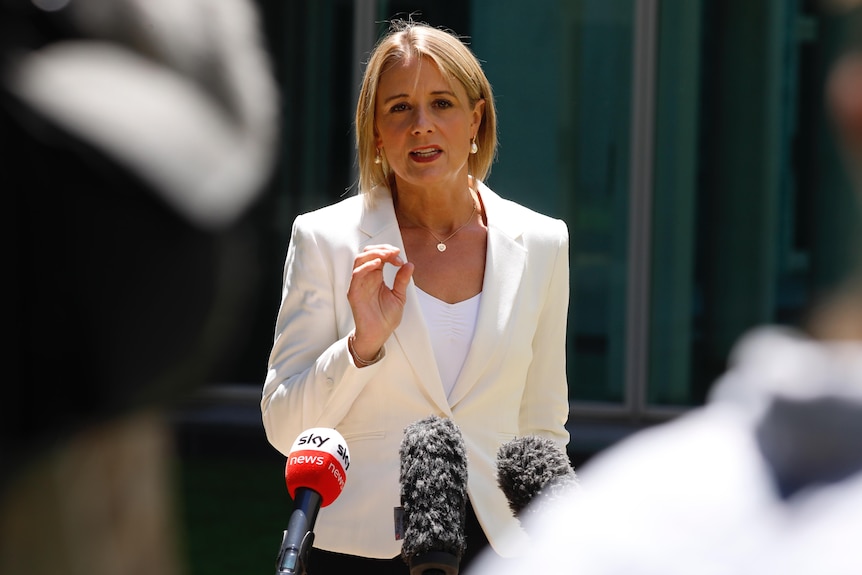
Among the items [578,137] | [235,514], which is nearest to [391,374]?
[235,514]

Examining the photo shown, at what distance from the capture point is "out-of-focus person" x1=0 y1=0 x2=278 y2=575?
0.42 metres

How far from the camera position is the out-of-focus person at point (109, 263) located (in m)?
Answer: 0.42

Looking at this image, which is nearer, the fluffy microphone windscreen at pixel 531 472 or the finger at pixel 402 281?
the fluffy microphone windscreen at pixel 531 472

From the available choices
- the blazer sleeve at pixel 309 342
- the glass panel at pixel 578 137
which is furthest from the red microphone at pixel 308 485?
the glass panel at pixel 578 137

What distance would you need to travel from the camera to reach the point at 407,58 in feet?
8.59

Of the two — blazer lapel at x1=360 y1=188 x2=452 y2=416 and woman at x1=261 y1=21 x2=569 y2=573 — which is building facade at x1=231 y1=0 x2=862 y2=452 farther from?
blazer lapel at x1=360 y1=188 x2=452 y2=416

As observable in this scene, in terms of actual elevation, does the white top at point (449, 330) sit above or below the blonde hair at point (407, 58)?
below

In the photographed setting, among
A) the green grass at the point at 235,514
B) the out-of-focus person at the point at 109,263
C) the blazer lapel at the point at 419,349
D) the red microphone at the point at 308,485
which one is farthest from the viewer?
the green grass at the point at 235,514

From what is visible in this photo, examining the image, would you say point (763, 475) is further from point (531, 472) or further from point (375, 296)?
point (375, 296)

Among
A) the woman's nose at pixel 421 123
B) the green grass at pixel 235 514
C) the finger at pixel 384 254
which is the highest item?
the woman's nose at pixel 421 123


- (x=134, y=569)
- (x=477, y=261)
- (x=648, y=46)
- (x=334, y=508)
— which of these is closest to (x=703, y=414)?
(x=134, y=569)

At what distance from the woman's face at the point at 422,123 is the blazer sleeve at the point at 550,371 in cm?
33

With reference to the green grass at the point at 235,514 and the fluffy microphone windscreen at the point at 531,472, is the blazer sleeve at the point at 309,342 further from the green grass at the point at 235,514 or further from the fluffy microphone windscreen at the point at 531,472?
the green grass at the point at 235,514

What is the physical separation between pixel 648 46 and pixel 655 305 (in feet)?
5.48
